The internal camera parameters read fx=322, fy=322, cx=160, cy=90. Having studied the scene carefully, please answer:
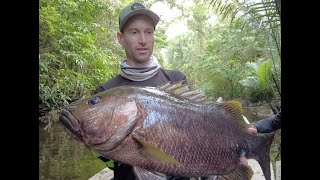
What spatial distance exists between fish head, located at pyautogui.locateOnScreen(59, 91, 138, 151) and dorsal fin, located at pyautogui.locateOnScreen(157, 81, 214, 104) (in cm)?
25

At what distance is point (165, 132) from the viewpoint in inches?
63.7

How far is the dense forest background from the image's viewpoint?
20.8 feet

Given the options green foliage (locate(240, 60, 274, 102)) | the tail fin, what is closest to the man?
the tail fin

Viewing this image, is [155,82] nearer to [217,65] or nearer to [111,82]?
[111,82]

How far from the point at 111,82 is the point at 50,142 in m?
8.82

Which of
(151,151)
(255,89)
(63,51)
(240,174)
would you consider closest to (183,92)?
(151,151)

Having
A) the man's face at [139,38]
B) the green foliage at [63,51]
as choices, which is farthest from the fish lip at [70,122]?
the green foliage at [63,51]

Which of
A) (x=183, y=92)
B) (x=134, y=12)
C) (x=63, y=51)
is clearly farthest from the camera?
(x=63, y=51)

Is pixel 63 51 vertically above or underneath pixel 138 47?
above

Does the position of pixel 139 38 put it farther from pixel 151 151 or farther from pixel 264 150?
pixel 264 150

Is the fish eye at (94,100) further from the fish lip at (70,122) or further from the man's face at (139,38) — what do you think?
the man's face at (139,38)

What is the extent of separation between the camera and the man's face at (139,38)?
2.05 m

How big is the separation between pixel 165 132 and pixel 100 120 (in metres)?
0.33
